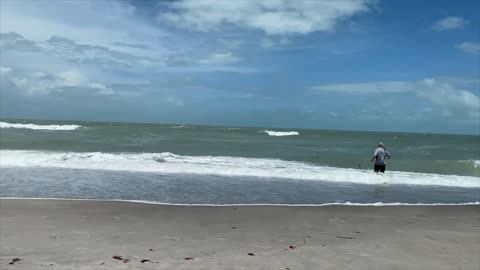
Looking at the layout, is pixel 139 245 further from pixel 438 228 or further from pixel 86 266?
pixel 438 228

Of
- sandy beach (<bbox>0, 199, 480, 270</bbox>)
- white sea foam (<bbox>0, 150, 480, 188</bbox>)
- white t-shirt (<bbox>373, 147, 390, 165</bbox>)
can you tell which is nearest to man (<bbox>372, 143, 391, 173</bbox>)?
white t-shirt (<bbox>373, 147, 390, 165</bbox>)

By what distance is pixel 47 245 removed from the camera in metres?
5.80

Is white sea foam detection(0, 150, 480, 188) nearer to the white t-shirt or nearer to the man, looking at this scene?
the man

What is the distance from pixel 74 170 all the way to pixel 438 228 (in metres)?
12.7

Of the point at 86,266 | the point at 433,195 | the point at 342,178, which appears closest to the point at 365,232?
the point at 86,266

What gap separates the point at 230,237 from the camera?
21.9 ft

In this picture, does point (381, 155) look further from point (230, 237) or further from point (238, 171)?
point (230, 237)

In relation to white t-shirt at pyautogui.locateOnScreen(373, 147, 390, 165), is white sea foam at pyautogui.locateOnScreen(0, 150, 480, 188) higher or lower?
lower

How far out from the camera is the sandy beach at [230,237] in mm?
5305

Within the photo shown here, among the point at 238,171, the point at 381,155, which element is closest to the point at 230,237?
the point at 238,171

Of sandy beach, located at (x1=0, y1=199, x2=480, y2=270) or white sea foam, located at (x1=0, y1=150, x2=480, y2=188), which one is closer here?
sandy beach, located at (x1=0, y1=199, x2=480, y2=270)

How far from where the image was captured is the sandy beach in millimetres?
5305

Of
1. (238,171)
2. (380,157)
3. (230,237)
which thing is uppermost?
(380,157)

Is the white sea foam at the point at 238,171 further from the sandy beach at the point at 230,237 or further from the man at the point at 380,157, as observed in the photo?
the sandy beach at the point at 230,237
